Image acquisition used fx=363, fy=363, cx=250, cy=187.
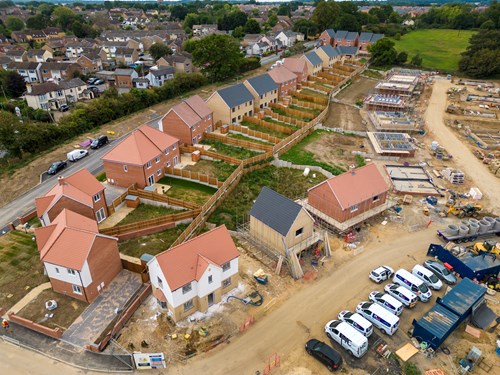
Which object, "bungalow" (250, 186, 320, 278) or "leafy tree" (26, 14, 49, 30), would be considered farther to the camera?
"leafy tree" (26, 14, 49, 30)

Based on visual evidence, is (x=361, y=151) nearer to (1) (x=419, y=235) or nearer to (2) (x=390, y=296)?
(1) (x=419, y=235)

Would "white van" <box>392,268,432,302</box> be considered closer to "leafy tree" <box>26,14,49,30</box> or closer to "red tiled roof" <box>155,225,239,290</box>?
"red tiled roof" <box>155,225,239,290</box>

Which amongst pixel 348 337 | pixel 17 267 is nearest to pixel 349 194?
pixel 348 337

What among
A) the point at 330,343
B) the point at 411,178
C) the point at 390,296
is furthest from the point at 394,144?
the point at 330,343

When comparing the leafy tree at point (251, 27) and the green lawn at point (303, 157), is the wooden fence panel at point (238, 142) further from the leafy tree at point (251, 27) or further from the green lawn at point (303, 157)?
the leafy tree at point (251, 27)

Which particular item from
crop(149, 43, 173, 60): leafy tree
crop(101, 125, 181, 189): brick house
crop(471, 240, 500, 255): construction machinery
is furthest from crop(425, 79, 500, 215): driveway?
crop(149, 43, 173, 60): leafy tree

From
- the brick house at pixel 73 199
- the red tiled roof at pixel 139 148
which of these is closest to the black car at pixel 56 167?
the red tiled roof at pixel 139 148

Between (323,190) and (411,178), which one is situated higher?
(323,190)
